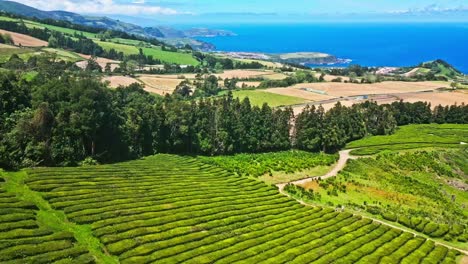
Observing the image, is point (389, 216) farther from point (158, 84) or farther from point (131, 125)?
point (158, 84)

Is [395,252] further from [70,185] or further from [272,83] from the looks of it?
[272,83]

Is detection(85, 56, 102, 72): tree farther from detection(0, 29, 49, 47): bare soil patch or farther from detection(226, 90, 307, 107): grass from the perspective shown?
detection(226, 90, 307, 107): grass

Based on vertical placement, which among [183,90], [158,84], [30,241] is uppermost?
[158,84]

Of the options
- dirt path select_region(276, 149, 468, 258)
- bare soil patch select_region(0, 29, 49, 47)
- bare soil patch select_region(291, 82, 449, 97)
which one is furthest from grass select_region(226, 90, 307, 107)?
bare soil patch select_region(0, 29, 49, 47)

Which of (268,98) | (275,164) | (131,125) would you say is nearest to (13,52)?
(268,98)

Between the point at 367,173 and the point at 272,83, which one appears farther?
the point at 272,83

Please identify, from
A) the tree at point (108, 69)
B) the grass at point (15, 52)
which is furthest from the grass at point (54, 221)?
the tree at point (108, 69)

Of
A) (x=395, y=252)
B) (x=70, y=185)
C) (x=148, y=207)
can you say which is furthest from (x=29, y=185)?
(x=395, y=252)
